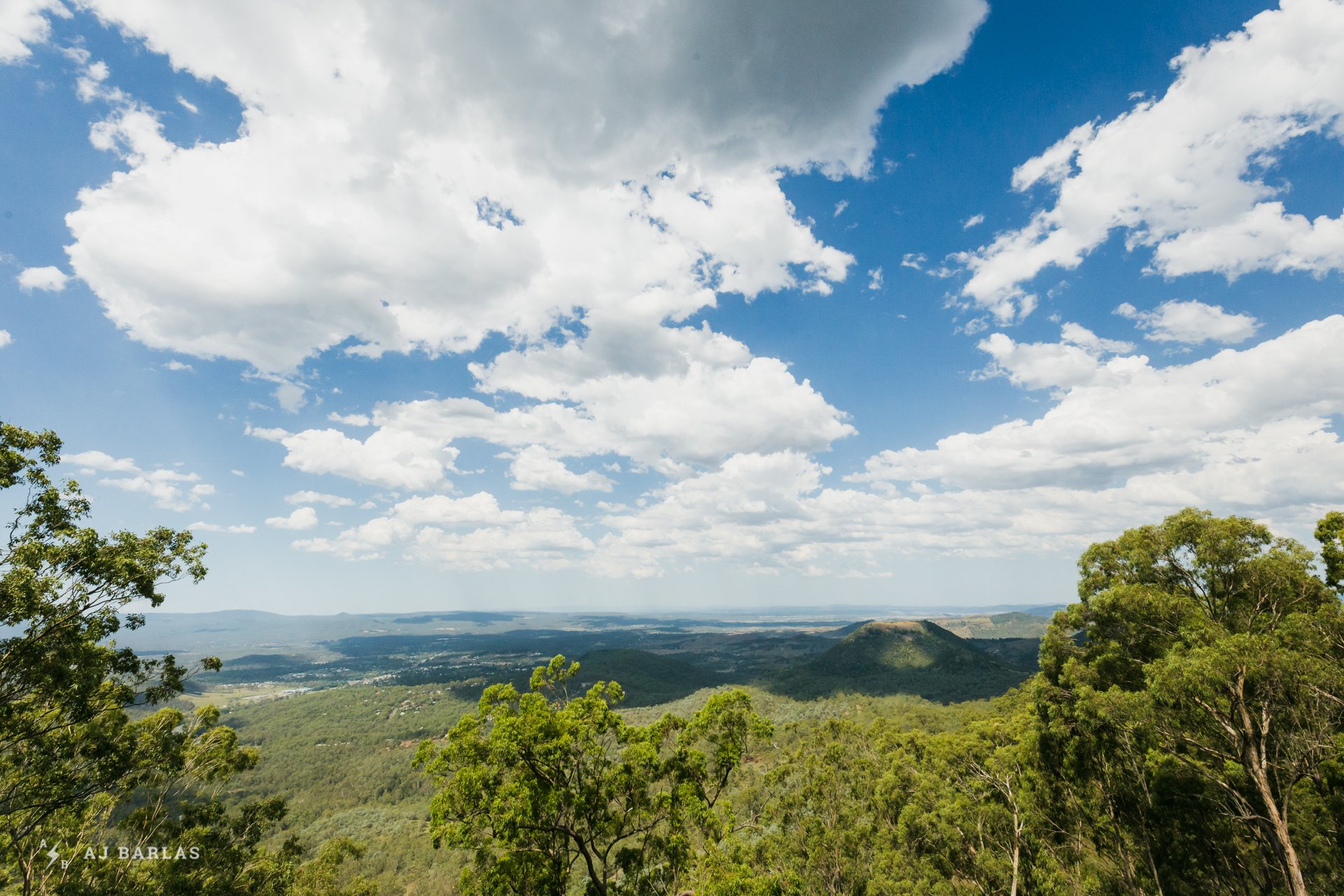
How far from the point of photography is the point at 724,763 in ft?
55.0

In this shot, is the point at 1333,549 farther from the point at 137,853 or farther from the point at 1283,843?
the point at 137,853

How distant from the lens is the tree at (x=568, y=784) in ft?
44.1

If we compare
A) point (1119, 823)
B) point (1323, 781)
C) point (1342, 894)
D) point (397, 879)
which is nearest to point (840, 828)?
point (1119, 823)

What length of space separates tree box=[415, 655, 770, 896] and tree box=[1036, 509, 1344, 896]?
1407 cm

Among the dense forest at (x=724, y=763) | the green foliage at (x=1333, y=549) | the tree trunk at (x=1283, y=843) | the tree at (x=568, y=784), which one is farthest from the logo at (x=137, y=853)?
the green foliage at (x=1333, y=549)

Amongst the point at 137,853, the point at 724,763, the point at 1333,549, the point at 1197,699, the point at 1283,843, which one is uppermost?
the point at 1333,549

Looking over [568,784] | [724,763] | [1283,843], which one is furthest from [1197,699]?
[568,784]

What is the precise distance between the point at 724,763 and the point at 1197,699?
1505cm

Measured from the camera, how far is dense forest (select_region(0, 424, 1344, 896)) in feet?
44.5

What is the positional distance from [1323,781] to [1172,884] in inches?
430

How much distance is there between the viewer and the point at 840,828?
1363 inches

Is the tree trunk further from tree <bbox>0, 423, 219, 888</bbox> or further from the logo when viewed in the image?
the logo

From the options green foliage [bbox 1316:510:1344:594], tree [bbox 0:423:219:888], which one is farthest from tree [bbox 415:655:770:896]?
green foliage [bbox 1316:510:1344:594]

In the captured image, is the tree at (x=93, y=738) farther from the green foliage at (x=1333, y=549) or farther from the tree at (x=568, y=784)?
the green foliage at (x=1333, y=549)
